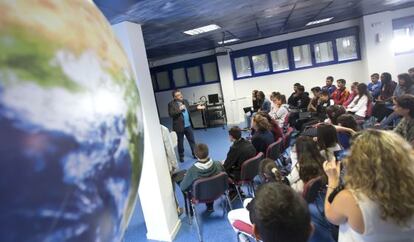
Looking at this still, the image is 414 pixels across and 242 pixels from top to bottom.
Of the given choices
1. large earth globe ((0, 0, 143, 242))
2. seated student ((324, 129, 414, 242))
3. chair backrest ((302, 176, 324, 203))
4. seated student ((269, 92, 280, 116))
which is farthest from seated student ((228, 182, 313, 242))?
seated student ((269, 92, 280, 116))

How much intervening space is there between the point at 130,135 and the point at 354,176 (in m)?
1.32

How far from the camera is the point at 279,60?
31.1 feet

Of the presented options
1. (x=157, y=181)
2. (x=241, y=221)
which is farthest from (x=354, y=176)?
(x=157, y=181)

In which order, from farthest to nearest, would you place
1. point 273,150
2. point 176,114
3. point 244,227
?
1. point 176,114
2. point 273,150
3. point 244,227

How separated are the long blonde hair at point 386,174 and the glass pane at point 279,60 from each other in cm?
832

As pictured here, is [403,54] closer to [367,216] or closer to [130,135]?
[367,216]

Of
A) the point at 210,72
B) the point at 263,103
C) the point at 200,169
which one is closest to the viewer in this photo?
the point at 200,169

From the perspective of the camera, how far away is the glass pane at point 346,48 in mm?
8773

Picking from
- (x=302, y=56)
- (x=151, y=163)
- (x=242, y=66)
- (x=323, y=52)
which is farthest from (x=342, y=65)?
(x=151, y=163)

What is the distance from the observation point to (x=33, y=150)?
15.9 inches

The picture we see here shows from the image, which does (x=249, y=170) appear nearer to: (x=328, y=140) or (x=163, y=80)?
(x=328, y=140)

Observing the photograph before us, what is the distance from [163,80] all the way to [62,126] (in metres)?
10.9

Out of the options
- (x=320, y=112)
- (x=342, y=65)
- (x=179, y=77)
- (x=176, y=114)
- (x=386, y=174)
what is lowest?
(x=320, y=112)

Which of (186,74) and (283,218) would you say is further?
(186,74)
